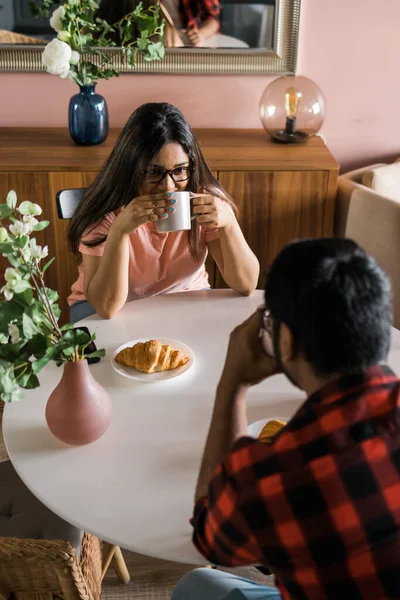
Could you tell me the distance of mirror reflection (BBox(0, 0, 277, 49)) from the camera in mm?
2605

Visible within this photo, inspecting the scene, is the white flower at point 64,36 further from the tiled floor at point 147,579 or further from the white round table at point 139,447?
the tiled floor at point 147,579

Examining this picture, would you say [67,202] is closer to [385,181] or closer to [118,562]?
[118,562]

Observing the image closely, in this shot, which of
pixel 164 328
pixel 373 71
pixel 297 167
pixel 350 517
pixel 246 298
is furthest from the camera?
pixel 373 71

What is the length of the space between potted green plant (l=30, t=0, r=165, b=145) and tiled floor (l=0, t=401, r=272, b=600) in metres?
1.54

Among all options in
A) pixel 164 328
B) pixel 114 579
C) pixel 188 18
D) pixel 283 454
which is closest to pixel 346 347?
pixel 283 454

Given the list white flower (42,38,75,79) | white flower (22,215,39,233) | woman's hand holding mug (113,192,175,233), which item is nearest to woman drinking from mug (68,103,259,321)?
woman's hand holding mug (113,192,175,233)

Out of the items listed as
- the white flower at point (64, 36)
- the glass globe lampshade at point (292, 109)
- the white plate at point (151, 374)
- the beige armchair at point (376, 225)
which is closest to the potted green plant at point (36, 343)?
the white plate at point (151, 374)

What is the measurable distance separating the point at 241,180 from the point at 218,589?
164 cm

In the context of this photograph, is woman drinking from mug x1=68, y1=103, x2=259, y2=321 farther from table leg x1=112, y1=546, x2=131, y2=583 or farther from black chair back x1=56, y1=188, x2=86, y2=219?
table leg x1=112, y1=546, x2=131, y2=583

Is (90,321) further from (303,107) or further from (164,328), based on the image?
(303,107)

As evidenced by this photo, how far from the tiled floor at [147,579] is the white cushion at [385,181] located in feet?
4.93

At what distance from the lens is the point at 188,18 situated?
2.65 meters

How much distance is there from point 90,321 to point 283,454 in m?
0.97

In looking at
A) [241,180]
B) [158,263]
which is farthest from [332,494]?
[241,180]
